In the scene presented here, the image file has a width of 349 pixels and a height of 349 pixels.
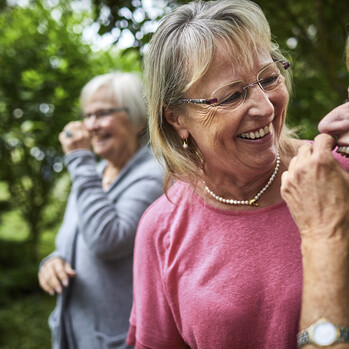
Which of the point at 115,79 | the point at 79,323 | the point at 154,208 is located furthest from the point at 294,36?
the point at 79,323

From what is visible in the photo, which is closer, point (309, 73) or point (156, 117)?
point (156, 117)

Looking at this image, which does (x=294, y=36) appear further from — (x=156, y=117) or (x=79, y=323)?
(x=79, y=323)

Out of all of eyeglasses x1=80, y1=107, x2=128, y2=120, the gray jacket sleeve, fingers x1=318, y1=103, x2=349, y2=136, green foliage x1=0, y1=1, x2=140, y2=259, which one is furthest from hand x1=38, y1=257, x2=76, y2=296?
green foliage x1=0, y1=1, x2=140, y2=259

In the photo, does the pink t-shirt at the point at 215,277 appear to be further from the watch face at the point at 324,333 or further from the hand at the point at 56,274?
the hand at the point at 56,274

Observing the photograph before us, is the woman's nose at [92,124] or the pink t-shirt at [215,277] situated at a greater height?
the woman's nose at [92,124]

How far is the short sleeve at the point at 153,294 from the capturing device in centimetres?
176

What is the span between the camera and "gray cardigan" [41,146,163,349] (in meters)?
2.43

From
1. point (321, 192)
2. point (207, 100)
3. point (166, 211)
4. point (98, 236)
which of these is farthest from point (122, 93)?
point (321, 192)

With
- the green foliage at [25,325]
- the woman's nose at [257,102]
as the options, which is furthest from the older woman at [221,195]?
the green foliage at [25,325]

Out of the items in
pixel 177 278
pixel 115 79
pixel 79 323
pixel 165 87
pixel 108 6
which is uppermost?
pixel 108 6

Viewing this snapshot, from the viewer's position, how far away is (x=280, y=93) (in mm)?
1548

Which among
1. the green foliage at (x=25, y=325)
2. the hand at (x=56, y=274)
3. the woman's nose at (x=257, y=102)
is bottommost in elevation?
the green foliage at (x=25, y=325)

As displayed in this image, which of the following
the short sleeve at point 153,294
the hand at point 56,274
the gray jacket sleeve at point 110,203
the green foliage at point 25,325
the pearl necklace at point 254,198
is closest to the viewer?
the pearl necklace at point 254,198

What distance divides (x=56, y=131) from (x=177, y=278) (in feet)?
12.3
